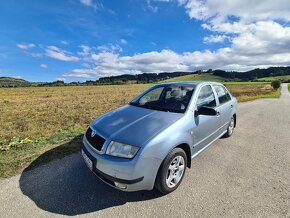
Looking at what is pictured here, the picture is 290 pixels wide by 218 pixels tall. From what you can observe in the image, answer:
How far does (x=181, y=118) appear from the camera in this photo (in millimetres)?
3377

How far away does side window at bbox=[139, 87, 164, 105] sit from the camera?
4.45m

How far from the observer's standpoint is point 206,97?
435 centimetres

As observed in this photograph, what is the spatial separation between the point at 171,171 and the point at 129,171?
0.80 m

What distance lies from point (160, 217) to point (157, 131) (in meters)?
1.13

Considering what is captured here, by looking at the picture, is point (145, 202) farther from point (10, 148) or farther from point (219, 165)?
point (10, 148)

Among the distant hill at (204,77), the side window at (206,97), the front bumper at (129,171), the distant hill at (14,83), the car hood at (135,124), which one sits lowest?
the distant hill at (204,77)

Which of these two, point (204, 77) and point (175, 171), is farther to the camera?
point (204, 77)

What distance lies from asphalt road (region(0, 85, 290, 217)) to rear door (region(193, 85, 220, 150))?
0.50 metres

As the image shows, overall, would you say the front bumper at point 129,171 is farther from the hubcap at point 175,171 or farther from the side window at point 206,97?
the side window at point 206,97

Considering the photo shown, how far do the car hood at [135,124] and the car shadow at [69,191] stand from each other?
0.90m

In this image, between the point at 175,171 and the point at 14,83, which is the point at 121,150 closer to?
the point at 175,171

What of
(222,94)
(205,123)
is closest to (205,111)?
(205,123)

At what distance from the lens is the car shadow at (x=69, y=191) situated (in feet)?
9.41

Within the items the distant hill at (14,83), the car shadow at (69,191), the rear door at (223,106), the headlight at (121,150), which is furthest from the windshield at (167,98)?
the distant hill at (14,83)
